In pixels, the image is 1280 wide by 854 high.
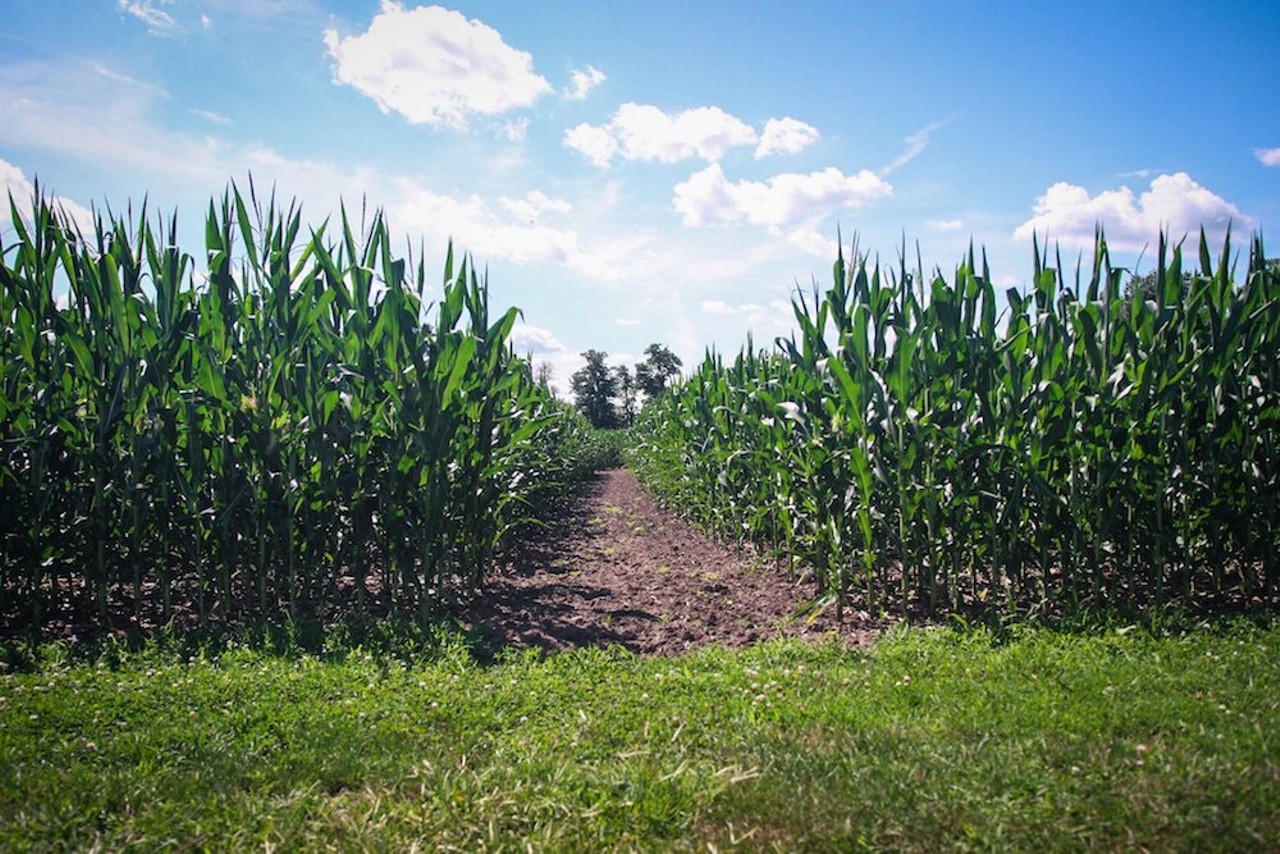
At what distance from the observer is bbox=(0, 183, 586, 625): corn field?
5242mm

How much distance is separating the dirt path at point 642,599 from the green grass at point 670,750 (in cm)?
94

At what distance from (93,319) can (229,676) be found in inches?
119

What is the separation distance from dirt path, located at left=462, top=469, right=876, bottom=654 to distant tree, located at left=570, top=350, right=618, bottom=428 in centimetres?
6443

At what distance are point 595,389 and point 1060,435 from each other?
71.8 metres

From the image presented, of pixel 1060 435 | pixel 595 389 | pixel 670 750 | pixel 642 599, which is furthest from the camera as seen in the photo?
pixel 595 389

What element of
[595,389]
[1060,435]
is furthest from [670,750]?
[595,389]

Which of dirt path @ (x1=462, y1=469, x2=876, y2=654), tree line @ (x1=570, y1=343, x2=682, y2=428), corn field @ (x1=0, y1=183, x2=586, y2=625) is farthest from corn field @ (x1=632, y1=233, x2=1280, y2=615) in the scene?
tree line @ (x1=570, y1=343, x2=682, y2=428)

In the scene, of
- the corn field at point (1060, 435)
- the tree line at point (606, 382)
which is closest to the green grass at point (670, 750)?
the corn field at point (1060, 435)

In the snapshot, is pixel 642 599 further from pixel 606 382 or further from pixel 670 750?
pixel 606 382

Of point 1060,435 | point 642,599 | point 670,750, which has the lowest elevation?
point 642,599

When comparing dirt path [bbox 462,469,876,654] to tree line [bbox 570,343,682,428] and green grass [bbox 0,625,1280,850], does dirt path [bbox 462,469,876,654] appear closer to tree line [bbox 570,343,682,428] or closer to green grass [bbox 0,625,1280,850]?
green grass [bbox 0,625,1280,850]

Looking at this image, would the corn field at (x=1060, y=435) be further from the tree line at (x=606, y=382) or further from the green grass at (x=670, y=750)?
the tree line at (x=606, y=382)

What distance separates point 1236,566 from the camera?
20.1ft

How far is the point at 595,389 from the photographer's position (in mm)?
76312
